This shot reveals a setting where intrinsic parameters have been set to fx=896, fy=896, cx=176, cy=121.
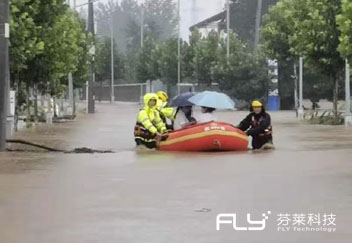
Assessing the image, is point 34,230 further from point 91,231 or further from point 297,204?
point 297,204

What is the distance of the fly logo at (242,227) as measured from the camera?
373 inches

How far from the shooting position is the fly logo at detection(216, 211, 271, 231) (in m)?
9.47

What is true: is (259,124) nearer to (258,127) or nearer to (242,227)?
(258,127)

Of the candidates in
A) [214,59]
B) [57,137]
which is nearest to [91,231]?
[57,137]

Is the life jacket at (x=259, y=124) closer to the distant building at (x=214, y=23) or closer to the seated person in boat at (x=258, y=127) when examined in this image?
the seated person in boat at (x=258, y=127)

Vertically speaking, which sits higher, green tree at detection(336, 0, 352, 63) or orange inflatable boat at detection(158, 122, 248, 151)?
green tree at detection(336, 0, 352, 63)

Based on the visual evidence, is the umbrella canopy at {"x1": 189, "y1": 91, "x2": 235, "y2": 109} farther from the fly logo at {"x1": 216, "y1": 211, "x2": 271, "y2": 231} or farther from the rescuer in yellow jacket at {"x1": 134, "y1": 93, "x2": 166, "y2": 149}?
the fly logo at {"x1": 216, "y1": 211, "x2": 271, "y2": 231}

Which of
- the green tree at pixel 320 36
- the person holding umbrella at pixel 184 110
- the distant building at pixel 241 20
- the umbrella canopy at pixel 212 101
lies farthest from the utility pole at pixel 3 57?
the distant building at pixel 241 20

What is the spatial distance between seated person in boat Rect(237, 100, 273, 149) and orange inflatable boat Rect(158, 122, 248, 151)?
1.68 ft

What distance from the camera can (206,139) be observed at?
1994cm

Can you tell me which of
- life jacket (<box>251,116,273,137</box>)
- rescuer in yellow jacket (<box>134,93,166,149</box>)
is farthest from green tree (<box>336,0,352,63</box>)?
rescuer in yellow jacket (<box>134,93,166,149</box>)

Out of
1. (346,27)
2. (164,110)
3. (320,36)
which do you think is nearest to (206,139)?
(164,110)

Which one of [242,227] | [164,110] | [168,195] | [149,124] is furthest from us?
[164,110]

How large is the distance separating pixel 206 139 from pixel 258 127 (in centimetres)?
156
